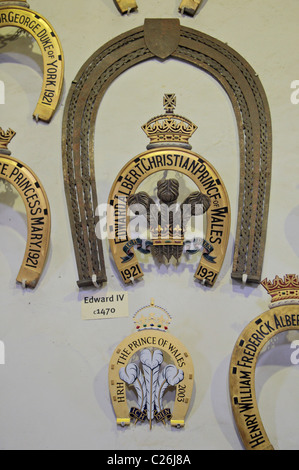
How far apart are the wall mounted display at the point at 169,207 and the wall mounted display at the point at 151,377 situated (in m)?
0.34

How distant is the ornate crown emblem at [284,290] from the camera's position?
3.25m

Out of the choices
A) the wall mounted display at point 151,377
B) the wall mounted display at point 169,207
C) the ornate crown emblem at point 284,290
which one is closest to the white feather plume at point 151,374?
the wall mounted display at point 151,377

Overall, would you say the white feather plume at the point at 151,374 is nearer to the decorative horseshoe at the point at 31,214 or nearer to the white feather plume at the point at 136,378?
the white feather plume at the point at 136,378

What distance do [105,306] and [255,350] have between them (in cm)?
79

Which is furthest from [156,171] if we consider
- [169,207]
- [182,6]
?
[182,6]

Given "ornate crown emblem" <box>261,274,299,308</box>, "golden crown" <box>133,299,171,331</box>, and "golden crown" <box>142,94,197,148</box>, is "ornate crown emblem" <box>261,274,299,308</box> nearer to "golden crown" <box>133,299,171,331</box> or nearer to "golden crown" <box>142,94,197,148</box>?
"golden crown" <box>133,299,171,331</box>

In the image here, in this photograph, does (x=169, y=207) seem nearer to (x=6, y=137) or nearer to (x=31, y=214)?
(x=31, y=214)

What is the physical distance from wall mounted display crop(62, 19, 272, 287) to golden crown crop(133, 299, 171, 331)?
267 millimetres

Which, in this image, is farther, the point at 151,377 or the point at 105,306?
the point at 105,306

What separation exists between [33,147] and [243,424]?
181 centimetres

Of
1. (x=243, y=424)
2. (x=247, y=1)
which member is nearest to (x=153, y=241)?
(x=243, y=424)

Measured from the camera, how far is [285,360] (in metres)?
3.29

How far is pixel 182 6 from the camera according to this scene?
3.68 metres
